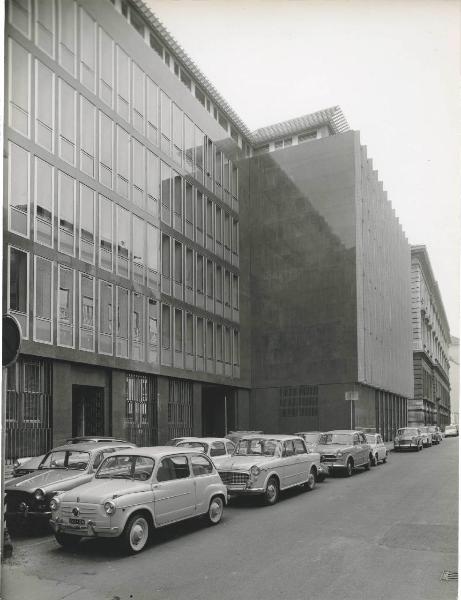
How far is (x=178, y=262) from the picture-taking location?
31609 mm

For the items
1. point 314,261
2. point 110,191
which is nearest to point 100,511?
point 110,191

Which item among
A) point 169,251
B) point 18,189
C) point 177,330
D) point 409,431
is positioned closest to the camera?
point 18,189

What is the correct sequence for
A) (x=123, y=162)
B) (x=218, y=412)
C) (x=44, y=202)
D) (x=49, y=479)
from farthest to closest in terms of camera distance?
(x=218, y=412) → (x=123, y=162) → (x=44, y=202) → (x=49, y=479)

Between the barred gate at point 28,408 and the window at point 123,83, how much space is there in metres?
11.3

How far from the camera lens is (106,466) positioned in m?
11.1

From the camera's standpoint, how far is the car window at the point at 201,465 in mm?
11656

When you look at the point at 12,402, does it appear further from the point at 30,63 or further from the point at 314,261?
the point at 314,261

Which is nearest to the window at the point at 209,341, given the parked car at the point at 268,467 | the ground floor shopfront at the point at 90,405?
the ground floor shopfront at the point at 90,405

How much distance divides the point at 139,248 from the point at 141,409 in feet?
22.7

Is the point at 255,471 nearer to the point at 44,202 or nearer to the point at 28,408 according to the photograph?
the point at 28,408

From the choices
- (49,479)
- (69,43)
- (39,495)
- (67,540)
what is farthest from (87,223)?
(67,540)

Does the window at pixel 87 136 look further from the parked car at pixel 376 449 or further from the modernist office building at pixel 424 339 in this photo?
the modernist office building at pixel 424 339

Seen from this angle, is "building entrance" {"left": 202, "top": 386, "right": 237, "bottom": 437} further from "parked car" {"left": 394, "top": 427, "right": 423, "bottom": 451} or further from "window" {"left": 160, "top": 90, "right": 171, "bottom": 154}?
"window" {"left": 160, "top": 90, "right": 171, "bottom": 154}

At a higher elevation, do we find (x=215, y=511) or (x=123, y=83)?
(x=123, y=83)
